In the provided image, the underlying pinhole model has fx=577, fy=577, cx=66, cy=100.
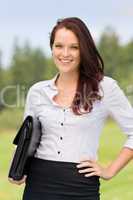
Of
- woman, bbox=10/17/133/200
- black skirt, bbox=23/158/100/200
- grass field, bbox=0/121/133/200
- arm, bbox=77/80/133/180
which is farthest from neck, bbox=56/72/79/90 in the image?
grass field, bbox=0/121/133/200

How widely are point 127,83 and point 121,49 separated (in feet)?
5.98

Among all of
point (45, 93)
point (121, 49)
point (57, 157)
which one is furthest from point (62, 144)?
point (121, 49)

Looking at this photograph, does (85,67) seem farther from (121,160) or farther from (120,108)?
(121,160)

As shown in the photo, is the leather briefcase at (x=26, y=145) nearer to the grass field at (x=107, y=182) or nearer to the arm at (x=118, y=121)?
the arm at (x=118, y=121)

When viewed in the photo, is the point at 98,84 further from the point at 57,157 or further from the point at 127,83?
the point at 127,83

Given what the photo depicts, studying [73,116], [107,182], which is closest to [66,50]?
[73,116]

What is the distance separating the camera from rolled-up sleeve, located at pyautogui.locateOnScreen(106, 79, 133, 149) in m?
1.88

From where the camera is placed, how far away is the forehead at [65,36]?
1.83m

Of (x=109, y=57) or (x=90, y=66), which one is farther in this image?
(x=109, y=57)

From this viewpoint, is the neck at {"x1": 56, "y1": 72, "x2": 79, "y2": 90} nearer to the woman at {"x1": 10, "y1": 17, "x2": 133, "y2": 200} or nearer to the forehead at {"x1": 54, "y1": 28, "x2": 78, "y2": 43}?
the woman at {"x1": 10, "y1": 17, "x2": 133, "y2": 200}

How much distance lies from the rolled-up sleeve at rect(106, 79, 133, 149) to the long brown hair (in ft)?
0.13

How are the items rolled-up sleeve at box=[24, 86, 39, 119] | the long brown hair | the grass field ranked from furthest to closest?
the grass field
rolled-up sleeve at box=[24, 86, 39, 119]
the long brown hair

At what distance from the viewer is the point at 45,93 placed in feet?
6.26

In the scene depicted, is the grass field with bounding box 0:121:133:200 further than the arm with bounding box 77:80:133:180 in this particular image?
Yes
